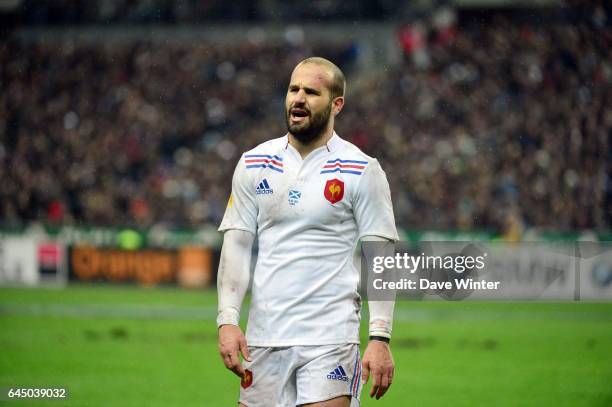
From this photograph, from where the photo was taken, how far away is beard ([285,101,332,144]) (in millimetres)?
5289

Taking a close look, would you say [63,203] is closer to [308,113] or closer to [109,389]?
[109,389]

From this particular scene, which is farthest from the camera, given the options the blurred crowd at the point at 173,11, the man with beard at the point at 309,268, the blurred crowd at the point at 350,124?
the blurred crowd at the point at 173,11

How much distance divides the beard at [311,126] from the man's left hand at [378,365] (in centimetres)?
103

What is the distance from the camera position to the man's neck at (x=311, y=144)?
540 centimetres

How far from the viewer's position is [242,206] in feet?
17.8

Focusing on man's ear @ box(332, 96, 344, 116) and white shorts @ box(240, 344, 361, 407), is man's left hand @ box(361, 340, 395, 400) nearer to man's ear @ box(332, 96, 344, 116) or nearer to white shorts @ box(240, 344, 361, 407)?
white shorts @ box(240, 344, 361, 407)

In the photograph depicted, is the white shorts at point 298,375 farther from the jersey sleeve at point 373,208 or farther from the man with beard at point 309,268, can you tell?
the jersey sleeve at point 373,208

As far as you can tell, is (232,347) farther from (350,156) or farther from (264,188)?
(350,156)

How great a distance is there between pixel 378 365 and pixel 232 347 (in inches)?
26.8

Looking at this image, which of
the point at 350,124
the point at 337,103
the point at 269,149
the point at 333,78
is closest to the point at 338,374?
the point at 269,149

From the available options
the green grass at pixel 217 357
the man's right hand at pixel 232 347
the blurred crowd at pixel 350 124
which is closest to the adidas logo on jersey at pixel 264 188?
the man's right hand at pixel 232 347

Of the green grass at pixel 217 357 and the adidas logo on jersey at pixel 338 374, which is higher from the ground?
the green grass at pixel 217 357

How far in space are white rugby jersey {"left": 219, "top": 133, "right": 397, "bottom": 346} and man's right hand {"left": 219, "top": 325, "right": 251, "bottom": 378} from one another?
132 mm

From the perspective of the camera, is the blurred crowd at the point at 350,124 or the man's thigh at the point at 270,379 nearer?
the man's thigh at the point at 270,379
